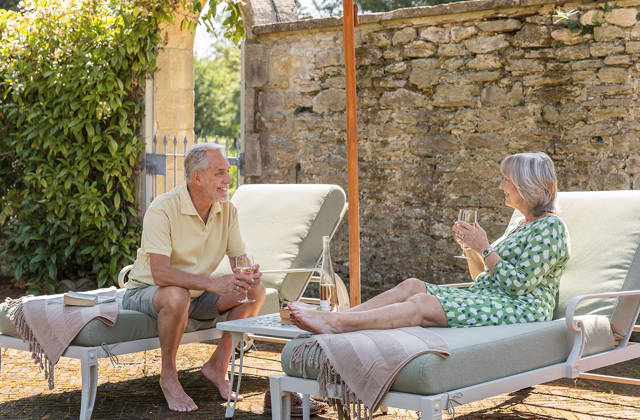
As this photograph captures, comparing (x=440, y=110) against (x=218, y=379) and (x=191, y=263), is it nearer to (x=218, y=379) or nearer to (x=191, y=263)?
(x=191, y=263)

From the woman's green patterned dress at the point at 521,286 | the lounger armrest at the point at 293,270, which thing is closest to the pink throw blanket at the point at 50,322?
the lounger armrest at the point at 293,270

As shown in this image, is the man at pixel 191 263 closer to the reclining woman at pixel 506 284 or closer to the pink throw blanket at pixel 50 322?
the pink throw blanket at pixel 50 322

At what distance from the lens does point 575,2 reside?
5.73m

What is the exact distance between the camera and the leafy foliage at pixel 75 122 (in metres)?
7.25

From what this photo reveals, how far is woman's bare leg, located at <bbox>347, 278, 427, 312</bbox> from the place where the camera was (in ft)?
11.5

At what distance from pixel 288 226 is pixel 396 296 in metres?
1.60

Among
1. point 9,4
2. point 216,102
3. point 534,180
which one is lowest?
point 534,180

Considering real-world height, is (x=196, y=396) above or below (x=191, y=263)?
below

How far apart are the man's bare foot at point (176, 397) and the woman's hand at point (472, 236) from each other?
5.20ft

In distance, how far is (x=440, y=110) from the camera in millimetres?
6426

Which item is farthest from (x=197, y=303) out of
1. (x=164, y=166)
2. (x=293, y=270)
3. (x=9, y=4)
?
(x=9, y=4)

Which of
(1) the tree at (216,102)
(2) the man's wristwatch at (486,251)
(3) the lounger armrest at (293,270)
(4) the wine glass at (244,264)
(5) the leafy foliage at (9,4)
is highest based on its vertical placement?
(5) the leafy foliage at (9,4)

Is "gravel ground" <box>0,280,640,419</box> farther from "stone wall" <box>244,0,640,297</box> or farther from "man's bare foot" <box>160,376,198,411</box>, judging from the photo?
"stone wall" <box>244,0,640,297</box>

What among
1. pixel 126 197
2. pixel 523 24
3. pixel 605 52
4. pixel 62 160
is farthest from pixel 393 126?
pixel 62 160
